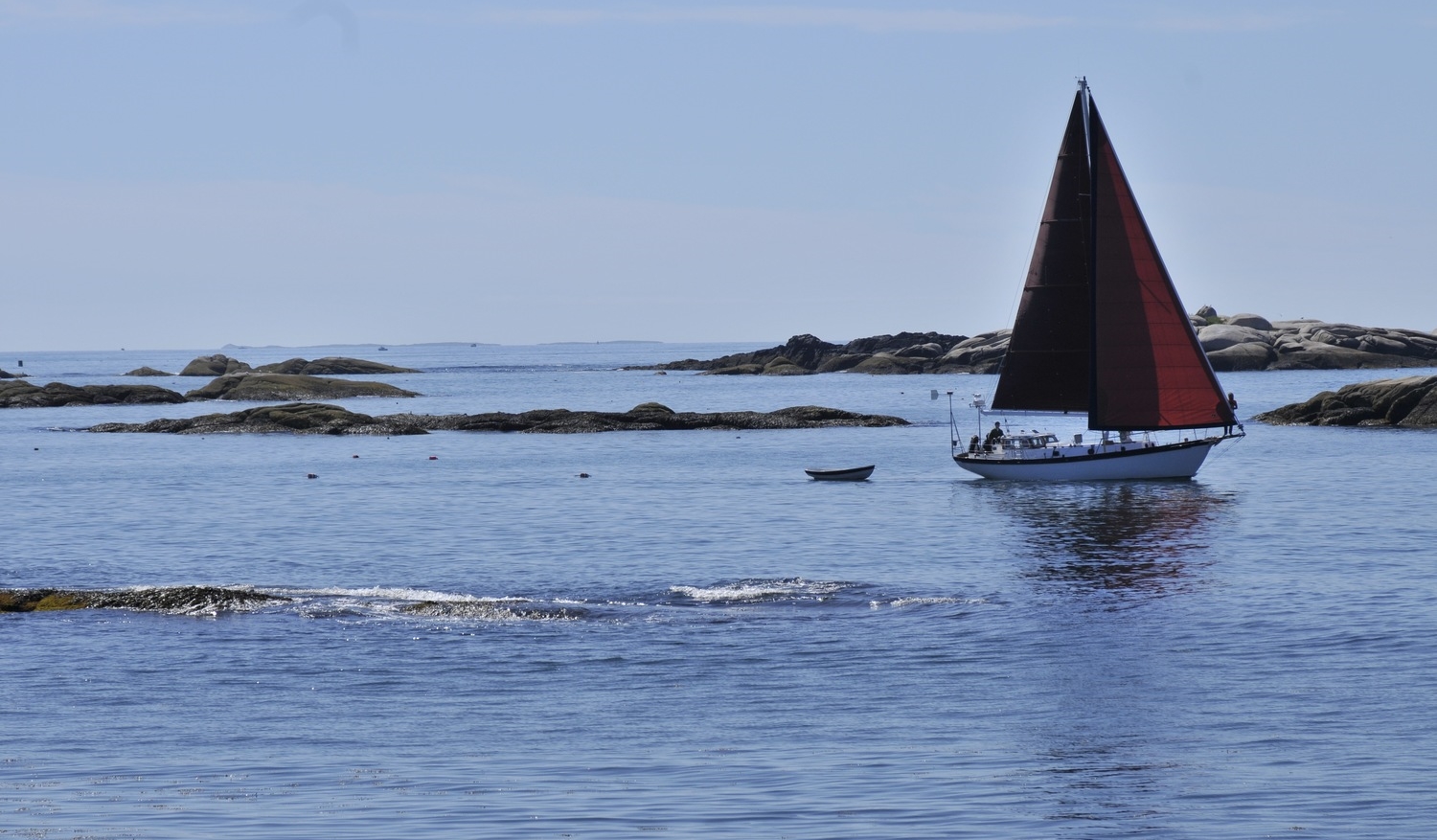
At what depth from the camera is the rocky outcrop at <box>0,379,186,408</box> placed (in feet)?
451

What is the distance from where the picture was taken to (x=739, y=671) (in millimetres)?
24188

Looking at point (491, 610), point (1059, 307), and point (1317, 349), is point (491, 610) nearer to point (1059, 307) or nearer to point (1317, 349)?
point (1059, 307)

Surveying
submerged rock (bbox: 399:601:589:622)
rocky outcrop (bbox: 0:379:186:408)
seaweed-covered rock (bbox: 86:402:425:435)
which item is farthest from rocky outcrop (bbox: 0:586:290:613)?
rocky outcrop (bbox: 0:379:186:408)

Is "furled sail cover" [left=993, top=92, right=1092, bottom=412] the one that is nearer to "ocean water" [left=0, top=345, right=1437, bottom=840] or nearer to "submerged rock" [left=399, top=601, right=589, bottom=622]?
"ocean water" [left=0, top=345, right=1437, bottom=840]

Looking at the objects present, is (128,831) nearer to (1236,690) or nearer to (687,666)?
(687,666)

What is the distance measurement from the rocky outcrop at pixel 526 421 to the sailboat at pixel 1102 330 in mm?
40374

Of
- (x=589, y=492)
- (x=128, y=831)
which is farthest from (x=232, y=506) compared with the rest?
(x=128, y=831)

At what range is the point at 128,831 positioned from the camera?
15555mm

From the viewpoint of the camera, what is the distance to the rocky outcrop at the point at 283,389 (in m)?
128

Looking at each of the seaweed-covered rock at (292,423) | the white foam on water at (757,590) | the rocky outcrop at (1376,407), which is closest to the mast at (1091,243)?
the white foam on water at (757,590)

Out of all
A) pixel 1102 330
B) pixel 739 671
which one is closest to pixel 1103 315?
pixel 1102 330

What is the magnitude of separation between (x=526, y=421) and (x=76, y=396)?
197 feet

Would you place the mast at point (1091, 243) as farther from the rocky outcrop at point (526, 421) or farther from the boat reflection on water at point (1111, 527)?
the rocky outcrop at point (526, 421)

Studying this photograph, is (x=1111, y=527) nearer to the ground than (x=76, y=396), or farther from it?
nearer to the ground
